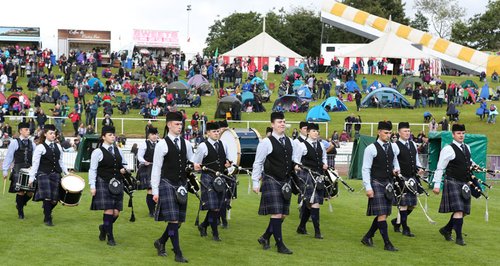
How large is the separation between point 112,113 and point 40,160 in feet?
84.8

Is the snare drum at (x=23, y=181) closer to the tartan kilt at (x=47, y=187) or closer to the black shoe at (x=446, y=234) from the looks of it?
the tartan kilt at (x=47, y=187)

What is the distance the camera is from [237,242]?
13.2 m

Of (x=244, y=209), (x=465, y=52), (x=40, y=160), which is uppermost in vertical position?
(x=465, y=52)

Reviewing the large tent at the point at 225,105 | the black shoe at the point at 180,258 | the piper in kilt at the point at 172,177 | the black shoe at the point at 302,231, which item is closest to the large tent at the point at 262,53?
the large tent at the point at 225,105

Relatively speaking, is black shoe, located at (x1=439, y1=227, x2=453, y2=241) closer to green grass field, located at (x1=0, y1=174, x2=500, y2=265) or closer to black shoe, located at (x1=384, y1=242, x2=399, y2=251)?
green grass field, located at (x1=0, y1=174, x2=500, y2=265)

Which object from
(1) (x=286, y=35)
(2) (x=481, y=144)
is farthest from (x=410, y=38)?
(2) (x=481, y=144)

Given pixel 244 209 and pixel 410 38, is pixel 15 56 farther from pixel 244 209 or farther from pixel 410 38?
pixel 244 209

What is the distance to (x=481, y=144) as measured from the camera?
75.9ft

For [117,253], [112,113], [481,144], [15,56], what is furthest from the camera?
[15,56]

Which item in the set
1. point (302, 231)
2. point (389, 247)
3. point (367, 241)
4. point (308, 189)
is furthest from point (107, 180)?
point (389, 247)

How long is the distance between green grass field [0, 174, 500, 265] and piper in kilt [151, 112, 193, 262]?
616 mm

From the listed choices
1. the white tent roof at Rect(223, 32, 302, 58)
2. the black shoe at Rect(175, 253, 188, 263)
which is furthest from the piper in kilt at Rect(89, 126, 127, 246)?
the white tent roof at Rect(223, 32, 302, 58)

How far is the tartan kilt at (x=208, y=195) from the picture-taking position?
13172 mm

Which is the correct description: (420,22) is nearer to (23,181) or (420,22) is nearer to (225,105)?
(225,105)
